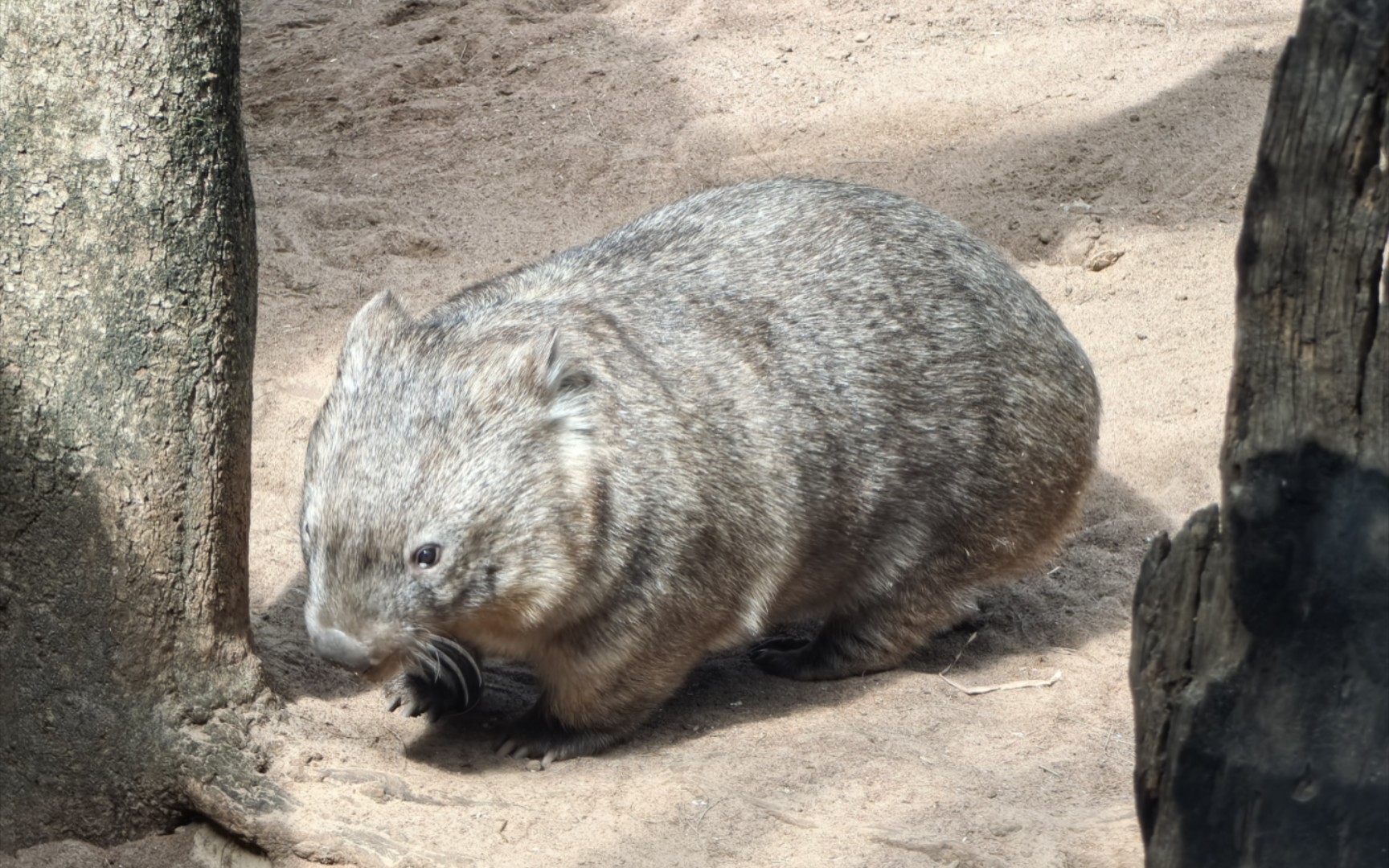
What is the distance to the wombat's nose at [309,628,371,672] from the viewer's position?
3568 millimetres

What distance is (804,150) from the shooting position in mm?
7285

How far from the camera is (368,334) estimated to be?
12.9 feet

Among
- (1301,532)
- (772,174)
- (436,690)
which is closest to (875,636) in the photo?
(436,690)

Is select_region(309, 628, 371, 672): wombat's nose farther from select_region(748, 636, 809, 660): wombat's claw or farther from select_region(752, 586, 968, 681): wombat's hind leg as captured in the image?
select_region(748, 636, 809, 660): wombat's claw

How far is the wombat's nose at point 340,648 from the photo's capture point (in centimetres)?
357


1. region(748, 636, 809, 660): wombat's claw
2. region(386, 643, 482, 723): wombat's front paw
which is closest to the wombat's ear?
region(386, 643, 482, 723): wombat's front paw

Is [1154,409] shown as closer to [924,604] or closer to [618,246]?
[924,604]

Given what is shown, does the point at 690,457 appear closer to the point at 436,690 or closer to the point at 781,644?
the point at 436,690

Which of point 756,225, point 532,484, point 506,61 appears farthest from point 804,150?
point 532,484

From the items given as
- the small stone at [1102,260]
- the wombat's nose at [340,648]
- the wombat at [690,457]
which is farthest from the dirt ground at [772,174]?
the wombat's nose at [340,648]

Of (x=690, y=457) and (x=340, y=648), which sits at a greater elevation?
(x=690, y=457)

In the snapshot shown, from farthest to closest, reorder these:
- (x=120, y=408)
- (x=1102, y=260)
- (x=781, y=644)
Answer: (x=1102, y=260)
(x=781, y=644)
(x=120, y=408)

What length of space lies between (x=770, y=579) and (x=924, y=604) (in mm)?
577

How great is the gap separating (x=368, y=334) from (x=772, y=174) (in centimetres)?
345
